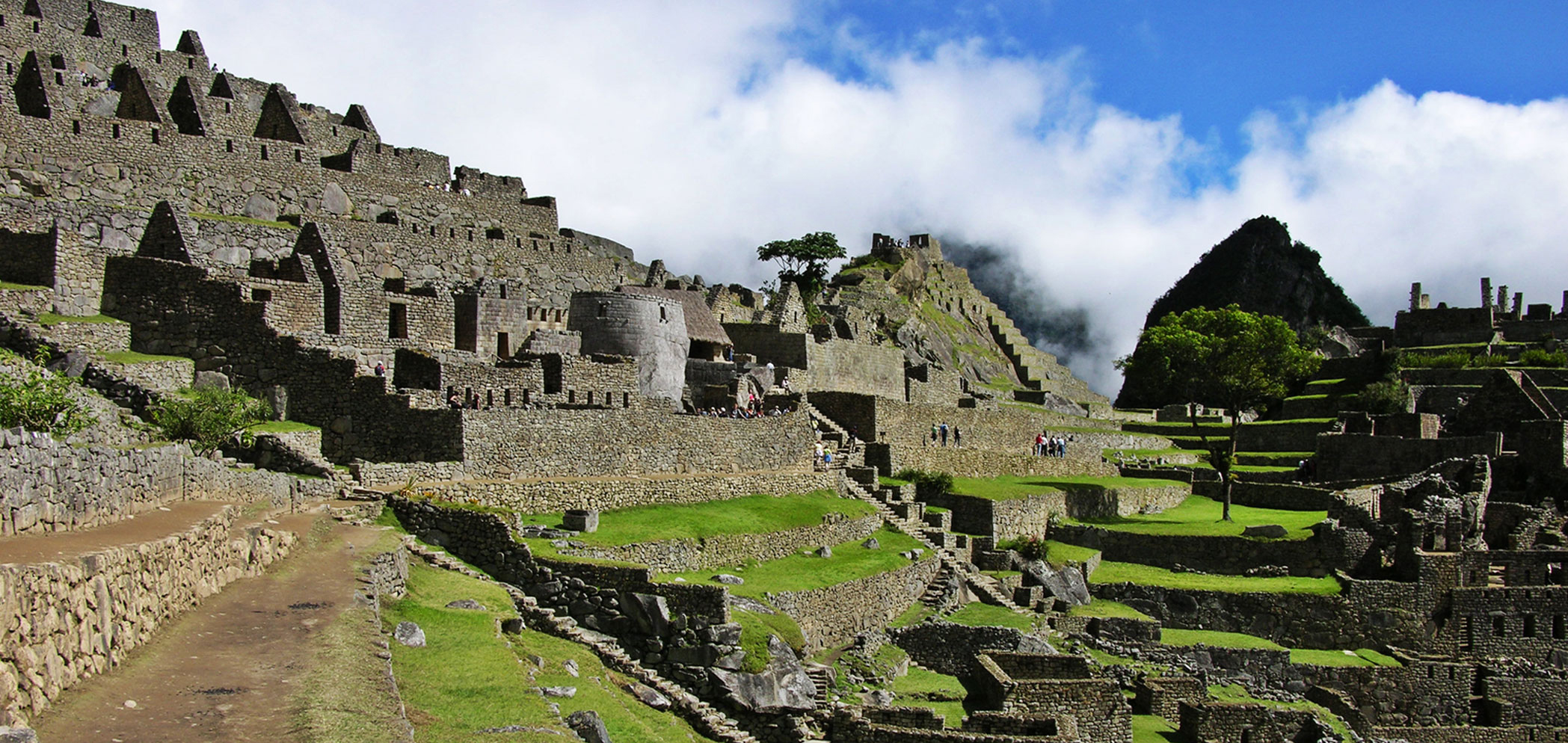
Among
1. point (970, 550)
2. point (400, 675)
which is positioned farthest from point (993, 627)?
point (400, 675)

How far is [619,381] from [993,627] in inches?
472

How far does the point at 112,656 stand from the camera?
11781 mm

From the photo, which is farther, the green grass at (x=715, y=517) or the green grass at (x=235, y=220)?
the green grass at (x=235, y=220)

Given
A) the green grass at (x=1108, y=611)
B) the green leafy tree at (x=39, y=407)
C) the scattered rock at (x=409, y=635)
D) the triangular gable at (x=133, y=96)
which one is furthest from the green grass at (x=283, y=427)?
the green grass at (x=1108, y=611)

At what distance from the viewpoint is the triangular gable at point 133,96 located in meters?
37.5

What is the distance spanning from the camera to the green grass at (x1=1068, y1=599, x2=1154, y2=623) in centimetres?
3556

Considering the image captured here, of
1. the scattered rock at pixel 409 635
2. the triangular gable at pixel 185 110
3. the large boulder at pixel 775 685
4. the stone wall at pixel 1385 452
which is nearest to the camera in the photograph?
the scattered rock at pixel 409 635

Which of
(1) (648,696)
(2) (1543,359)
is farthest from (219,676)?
(2) (1543,359)

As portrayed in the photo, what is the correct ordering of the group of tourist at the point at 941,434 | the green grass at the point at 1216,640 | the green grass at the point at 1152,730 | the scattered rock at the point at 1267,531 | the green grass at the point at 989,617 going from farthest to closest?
the group of tourist at the point at 941,434 < the scattered rock at the point at 1267,531 < the green grass at the point at 1216,640 < the green grass at the point at 989,617 < the green grass at the point at 1152,730

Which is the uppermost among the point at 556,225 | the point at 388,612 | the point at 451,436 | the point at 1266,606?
the point at 556,225

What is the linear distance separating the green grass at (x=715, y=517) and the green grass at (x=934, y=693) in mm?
4711

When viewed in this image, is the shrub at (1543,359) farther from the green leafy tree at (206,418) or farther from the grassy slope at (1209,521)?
the green leafy tree at (206,418)

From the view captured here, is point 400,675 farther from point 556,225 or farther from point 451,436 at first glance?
point 556,225

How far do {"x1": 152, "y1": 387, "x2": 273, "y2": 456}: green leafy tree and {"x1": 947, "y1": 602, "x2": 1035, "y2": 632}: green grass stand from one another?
16463mm
